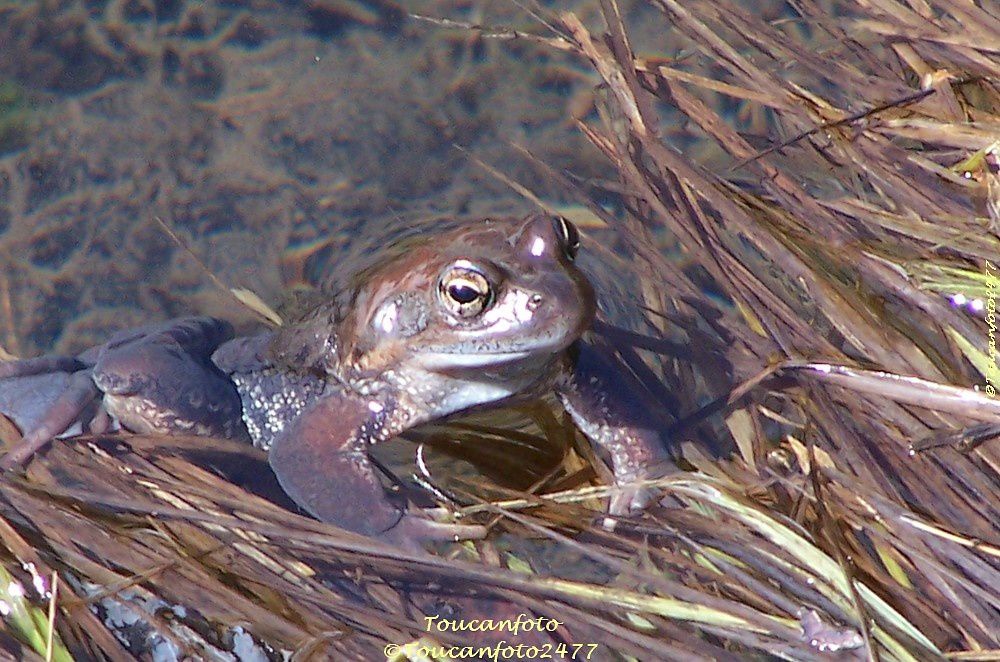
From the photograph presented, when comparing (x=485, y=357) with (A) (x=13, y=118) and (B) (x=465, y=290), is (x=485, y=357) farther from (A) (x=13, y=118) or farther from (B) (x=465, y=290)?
(A) (x=13, y=118)

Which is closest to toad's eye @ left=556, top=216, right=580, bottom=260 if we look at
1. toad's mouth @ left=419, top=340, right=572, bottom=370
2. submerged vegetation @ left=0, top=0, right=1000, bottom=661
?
toad's mouth @ left=419, top=340, right=572, bottom=370

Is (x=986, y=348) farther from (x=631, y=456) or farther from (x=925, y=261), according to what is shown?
(x=631, y=456)

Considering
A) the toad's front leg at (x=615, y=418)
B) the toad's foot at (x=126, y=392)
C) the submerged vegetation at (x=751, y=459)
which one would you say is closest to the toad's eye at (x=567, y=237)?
the toad's front leg at (x=615, y=418)

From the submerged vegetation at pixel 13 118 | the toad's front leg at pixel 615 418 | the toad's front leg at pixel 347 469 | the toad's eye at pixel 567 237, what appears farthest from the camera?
the submerged vegetation at pixel 13 118

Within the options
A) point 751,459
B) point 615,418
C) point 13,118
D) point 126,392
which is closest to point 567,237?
point 615,418

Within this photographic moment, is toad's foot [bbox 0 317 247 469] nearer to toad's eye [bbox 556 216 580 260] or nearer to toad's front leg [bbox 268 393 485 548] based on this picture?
toad's front leg [bbox 268 393 485 548]

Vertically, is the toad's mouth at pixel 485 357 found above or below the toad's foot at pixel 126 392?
above

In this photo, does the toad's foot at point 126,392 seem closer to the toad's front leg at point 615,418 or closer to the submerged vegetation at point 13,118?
the toad's front leg at point 615,418
